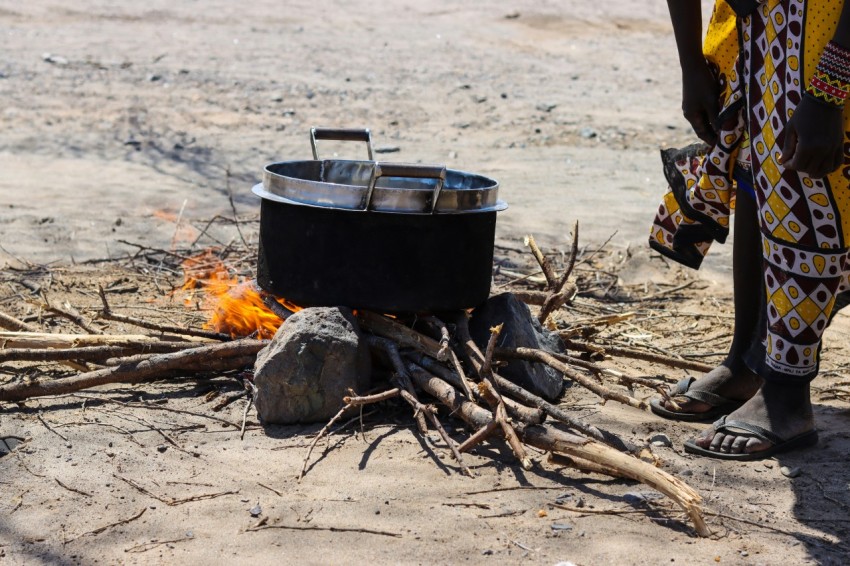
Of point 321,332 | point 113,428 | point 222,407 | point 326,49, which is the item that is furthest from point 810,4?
point 326,49

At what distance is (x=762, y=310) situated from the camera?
2.92 metres

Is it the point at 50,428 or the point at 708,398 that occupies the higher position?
the point at 708,398

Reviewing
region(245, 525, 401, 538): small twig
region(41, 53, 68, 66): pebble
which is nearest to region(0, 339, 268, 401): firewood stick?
region(245, 525, 401, 538): small twig

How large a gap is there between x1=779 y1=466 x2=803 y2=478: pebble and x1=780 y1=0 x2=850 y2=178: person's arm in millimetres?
835

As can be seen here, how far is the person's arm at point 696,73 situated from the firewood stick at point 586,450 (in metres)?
1.10

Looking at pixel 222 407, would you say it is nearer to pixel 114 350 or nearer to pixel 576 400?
pixel 114 350

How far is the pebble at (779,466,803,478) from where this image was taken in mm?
2666

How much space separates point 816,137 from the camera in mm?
2418

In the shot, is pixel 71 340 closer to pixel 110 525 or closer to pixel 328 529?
pixel 110 525

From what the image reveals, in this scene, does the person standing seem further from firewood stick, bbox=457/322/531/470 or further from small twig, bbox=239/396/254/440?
small twig, bbox=239/396/254/440

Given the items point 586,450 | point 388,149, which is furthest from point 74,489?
point 388,149

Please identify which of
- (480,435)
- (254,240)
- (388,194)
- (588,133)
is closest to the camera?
(480,435)

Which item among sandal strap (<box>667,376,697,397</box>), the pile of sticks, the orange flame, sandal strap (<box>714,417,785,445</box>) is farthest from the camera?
the orange flame

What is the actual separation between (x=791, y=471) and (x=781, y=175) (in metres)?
0.83
